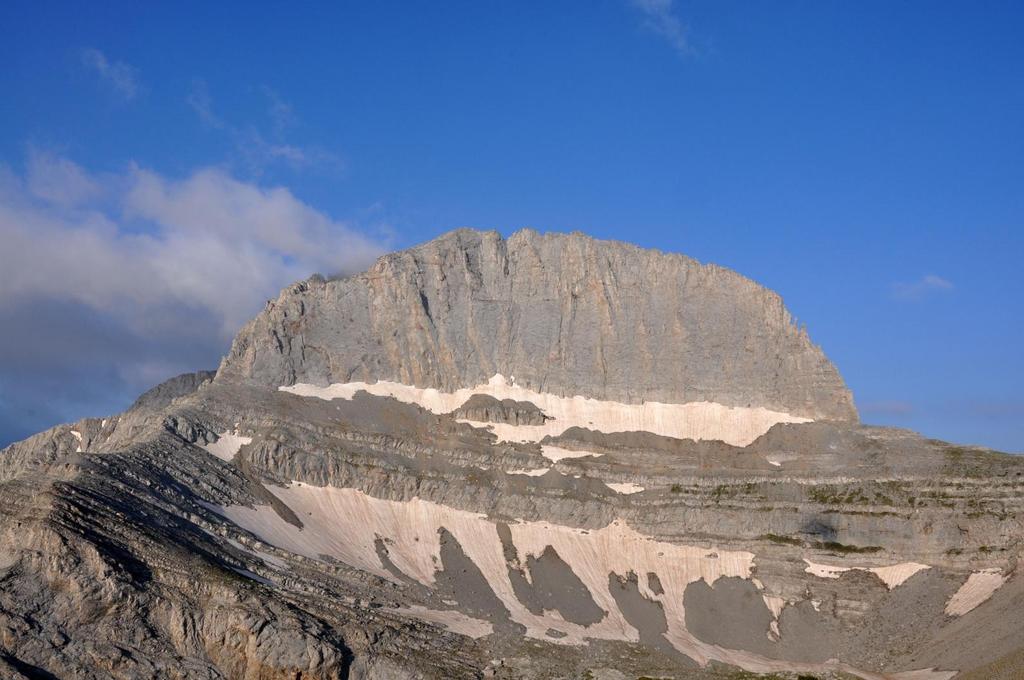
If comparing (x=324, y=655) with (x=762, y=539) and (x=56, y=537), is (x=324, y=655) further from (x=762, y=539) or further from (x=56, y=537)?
(x=762, y=539)

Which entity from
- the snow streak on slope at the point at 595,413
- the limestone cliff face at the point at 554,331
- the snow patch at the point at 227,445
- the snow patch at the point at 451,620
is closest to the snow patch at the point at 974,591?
the snow streak on slope at the point at 595,413

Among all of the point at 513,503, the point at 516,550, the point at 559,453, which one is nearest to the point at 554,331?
the point at 559,453

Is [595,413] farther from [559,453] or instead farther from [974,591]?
[974,591]

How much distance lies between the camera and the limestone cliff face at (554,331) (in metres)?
148

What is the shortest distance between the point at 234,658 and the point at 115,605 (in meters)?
10.4

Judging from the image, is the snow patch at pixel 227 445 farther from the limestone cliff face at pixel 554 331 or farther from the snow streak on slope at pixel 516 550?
the limestone cliff face at pixel 554 331

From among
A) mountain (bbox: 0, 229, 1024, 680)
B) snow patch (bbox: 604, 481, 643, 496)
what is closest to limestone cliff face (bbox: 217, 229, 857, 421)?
mountain (bbox: 0, 229, 1024, 680)

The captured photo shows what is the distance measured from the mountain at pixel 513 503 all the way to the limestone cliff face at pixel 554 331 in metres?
0.38

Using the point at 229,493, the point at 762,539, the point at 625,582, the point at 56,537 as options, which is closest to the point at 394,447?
the point at 229,493

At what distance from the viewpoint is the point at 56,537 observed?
287 feet

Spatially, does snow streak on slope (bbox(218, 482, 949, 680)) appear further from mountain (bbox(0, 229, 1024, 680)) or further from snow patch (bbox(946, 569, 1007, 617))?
snow patch (bbox(946, 569, 1007, 617))

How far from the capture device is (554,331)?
156 meters

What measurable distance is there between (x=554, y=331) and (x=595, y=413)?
51.0 feet

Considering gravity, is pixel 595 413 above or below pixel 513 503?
above
